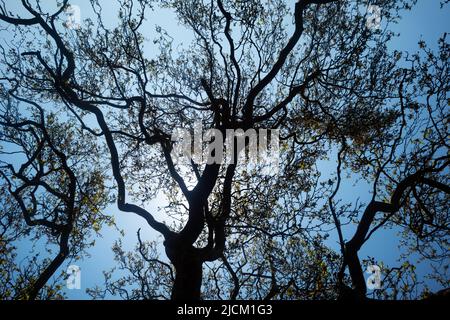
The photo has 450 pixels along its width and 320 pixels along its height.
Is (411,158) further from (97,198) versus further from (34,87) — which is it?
(34,87)

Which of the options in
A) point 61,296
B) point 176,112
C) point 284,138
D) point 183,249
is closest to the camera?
point 183,249

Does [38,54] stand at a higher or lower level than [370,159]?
higher

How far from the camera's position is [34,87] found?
1338cm

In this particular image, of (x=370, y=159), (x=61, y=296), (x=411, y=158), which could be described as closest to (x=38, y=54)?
(x=61, y=296)

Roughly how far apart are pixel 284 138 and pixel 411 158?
5.65m

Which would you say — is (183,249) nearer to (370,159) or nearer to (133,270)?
(133,270)

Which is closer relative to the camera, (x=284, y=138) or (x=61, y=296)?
(x=284, y=138)

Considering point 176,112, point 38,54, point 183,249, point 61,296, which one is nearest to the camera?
point 183,249

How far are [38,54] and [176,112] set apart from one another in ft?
20.5

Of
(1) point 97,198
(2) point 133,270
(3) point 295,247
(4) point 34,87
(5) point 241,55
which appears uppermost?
(5) point 241,55
